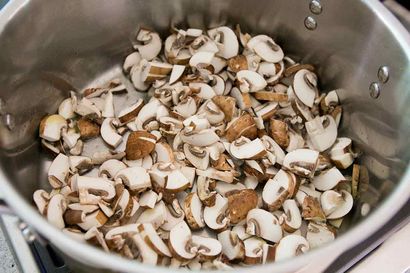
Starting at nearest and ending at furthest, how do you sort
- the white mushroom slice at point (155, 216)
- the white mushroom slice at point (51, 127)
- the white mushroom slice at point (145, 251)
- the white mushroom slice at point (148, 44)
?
the white mushroom slice at point (145, 251)
the white mushroom slice at point (155, 216)
the white mushroom slice at point (51, 127)
the white mushroom slice at point (148, 44)

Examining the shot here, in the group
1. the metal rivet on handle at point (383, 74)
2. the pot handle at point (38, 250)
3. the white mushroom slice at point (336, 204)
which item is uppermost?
the metal rivet on handle at point (383, 74)

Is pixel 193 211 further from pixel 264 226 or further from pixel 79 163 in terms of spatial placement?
pixel 79 163

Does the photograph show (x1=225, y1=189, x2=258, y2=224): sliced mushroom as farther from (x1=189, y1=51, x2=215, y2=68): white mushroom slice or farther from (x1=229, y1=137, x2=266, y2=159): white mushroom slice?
(x1=189, y1=51, x2=215, y2=68): white mushroom slice

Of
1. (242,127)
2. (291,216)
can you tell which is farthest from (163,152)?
(291,216)

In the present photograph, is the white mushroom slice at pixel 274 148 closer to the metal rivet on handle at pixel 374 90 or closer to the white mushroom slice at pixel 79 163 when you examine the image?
the metal rivet on handle at pixel 374 90

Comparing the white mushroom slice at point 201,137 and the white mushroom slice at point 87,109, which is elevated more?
the white mushroom slice at point 201,137

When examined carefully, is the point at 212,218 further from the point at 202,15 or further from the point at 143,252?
the point at 202,15

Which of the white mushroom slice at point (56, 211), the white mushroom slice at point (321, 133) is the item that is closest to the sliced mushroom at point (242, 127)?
the white mushroom slice at point (321, 133)

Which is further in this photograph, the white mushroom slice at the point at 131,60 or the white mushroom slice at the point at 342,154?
the white mushroom slice at the point at 131,60
